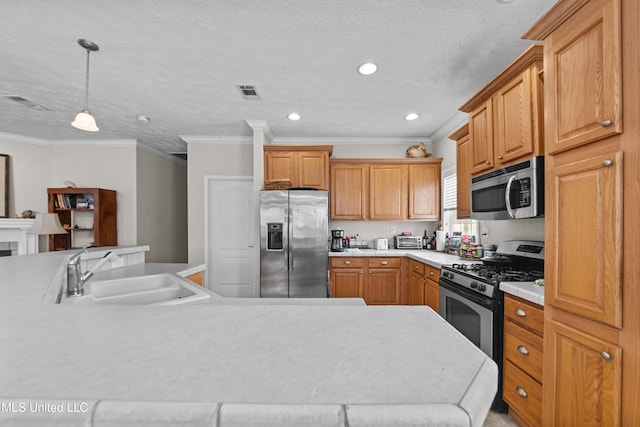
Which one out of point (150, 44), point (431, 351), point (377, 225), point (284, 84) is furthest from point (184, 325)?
point (377, 225)

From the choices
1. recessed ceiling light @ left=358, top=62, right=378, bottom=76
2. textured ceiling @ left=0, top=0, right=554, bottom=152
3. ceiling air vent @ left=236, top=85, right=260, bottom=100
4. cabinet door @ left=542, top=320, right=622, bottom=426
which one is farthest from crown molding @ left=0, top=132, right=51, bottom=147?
cabinet door @ left=542, top=320, right=622, bottom=426

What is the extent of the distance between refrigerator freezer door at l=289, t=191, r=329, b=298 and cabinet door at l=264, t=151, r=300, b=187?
0.51 m

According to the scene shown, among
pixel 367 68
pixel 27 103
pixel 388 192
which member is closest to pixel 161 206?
pixel 27 103

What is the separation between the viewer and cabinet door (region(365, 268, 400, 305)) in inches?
143

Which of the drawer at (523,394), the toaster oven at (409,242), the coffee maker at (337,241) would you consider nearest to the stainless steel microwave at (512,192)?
the drawer at (523,394)

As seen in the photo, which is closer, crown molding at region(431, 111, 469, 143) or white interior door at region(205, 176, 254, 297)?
crown molding at region(431, 111, 469, 143)

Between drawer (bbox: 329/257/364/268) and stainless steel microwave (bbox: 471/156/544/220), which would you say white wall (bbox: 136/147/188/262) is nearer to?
drawer (bbox: 329/257/364/268)

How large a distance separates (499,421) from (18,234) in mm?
5941

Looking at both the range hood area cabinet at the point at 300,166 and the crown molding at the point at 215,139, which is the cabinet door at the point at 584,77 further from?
the crown molding at the point at 215,139

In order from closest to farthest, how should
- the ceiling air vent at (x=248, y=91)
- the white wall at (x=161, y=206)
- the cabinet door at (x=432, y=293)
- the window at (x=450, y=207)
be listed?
the ceiling air vent at (x=248, y=91) → the cabinet door at (x=432, y=293) → the window at (x=450, y=207) → the white wall at (x=161, y=206)

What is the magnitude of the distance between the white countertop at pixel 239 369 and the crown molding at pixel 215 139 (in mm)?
3930

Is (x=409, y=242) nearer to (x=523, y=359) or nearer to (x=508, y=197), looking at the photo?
(x=508, y=197)

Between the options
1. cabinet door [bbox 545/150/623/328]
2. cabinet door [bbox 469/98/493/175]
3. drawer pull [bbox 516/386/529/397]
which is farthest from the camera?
cabinet door [bbox 469/98/493/175]

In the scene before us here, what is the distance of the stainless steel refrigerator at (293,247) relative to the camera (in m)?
3.45
